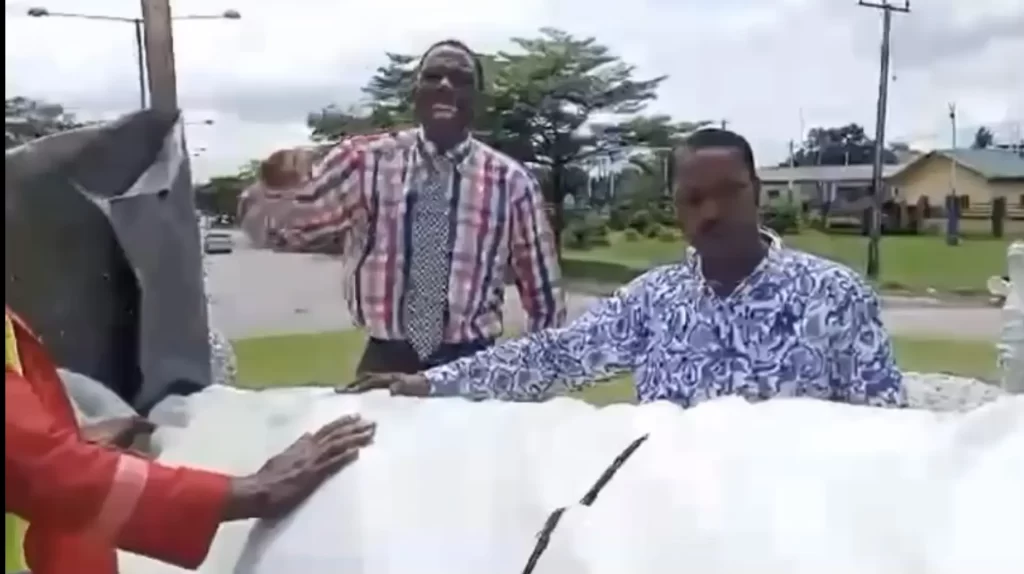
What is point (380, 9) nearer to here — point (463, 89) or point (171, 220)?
point (463, 89)

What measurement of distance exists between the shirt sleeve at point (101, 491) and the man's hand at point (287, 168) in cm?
39

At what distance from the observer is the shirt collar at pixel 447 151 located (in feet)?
5.17

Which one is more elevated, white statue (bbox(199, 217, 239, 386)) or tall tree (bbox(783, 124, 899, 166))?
tall tree (bbox(783, 124, 899, 166))

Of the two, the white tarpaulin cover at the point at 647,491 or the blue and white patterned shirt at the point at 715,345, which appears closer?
the white tarpaulin cover at the point at 647,491

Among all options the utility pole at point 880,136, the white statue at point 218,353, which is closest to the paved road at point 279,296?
the white statue at point 218,353

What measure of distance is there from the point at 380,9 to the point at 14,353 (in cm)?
48

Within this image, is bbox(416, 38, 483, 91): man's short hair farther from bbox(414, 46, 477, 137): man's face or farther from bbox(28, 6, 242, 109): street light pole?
bbox(28, 6, 242, 109): street light pole

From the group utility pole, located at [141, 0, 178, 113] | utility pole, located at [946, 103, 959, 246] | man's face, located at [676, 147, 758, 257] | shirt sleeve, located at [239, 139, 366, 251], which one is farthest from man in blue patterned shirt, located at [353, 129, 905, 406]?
utility pole, located at [141, 0, 178, 113]

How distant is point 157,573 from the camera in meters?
1.31

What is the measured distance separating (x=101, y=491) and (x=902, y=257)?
762mm

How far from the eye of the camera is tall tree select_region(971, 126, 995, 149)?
1.33m

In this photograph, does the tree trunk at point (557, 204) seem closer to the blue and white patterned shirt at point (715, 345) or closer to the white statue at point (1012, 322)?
the blue and white patterned shirt at point (715, 345)

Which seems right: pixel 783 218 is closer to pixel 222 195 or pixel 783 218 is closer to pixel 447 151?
pixel 447 151

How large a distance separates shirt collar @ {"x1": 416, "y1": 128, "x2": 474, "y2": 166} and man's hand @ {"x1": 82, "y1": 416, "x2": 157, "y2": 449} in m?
0.41
